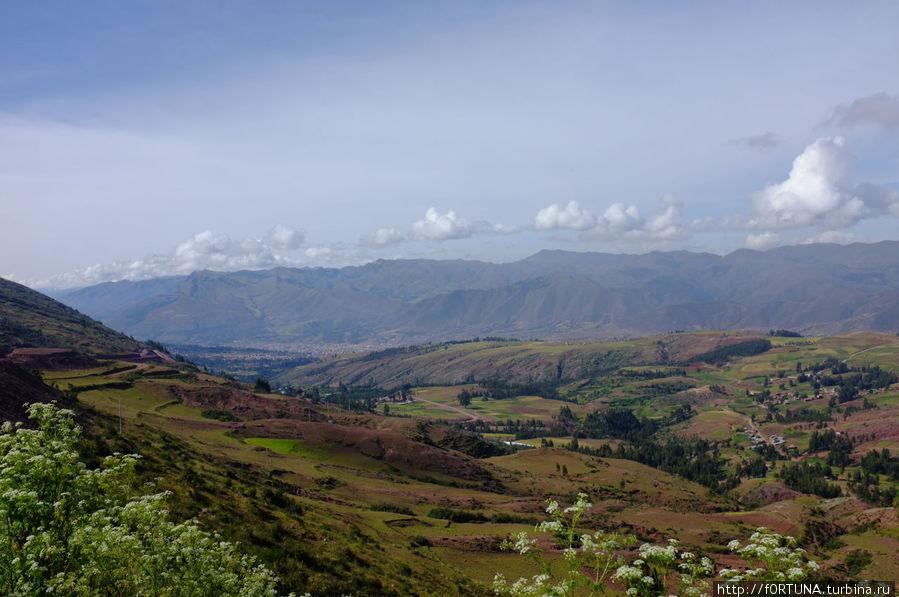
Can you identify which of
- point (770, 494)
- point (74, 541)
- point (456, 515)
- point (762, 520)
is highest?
point (74, 541)

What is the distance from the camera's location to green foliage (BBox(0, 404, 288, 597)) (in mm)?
10689

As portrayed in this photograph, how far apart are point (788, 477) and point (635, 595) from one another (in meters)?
149

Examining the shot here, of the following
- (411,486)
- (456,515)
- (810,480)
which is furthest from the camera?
(810,480)

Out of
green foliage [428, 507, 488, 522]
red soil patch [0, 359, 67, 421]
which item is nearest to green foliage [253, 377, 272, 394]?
red soil patch [0, 359, 67, 421]

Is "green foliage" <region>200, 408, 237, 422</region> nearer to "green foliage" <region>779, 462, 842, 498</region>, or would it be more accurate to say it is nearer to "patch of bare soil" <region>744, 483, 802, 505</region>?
"patch of bare soil" <region>744, 483, 802, 505</region>

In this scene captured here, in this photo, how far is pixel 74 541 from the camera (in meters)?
10.8

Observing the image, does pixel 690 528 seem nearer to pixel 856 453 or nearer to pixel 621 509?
pixel 621 509

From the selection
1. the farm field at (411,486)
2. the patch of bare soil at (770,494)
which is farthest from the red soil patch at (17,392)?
the patch of bare soil at (770,494)

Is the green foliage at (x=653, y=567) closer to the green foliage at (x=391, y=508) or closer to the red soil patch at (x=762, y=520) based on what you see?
the green foliage at (x=391, y=508)

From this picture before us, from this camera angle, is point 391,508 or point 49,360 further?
point 49,360

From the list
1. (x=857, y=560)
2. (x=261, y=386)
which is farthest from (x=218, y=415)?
(x=857, y=560)

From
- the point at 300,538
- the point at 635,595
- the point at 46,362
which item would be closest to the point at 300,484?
the point at 300,538

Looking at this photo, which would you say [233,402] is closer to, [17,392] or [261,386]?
[261,386]

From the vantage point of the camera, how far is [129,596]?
39.2 ft
